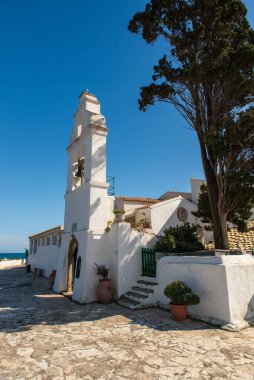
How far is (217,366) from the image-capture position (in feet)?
16.1

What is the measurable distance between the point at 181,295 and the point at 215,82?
8.82m

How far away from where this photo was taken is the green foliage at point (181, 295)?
8.13m

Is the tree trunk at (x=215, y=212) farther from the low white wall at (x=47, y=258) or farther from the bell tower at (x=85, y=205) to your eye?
the low white wall at (x=47, y=258)

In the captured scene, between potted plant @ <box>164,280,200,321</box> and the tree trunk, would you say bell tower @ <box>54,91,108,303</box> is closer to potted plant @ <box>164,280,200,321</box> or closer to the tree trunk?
potted plant @ <box>164,280,200,321</box>

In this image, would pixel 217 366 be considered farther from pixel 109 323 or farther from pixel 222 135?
pixel 222 135

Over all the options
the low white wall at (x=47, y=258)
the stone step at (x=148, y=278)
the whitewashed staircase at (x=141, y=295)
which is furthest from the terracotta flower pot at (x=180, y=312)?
the low white wall at (x=47, y=258)

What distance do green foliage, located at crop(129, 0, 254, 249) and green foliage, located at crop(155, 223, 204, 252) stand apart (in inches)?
67.6

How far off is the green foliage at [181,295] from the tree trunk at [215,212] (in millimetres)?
3379

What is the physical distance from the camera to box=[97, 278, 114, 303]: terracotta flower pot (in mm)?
11164

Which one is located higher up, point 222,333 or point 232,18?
point 232,18

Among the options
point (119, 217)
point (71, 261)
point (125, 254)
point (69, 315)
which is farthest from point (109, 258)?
point (69, 315)

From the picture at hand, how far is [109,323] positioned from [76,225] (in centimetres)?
681

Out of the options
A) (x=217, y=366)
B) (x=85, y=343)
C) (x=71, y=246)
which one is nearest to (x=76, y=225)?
(x=71, y=246)

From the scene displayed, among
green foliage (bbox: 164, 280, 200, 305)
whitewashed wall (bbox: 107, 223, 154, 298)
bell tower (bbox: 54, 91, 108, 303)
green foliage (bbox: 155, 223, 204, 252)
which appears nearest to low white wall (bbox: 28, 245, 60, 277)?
bell tower (bbox: 54, 91, 108, 303)
